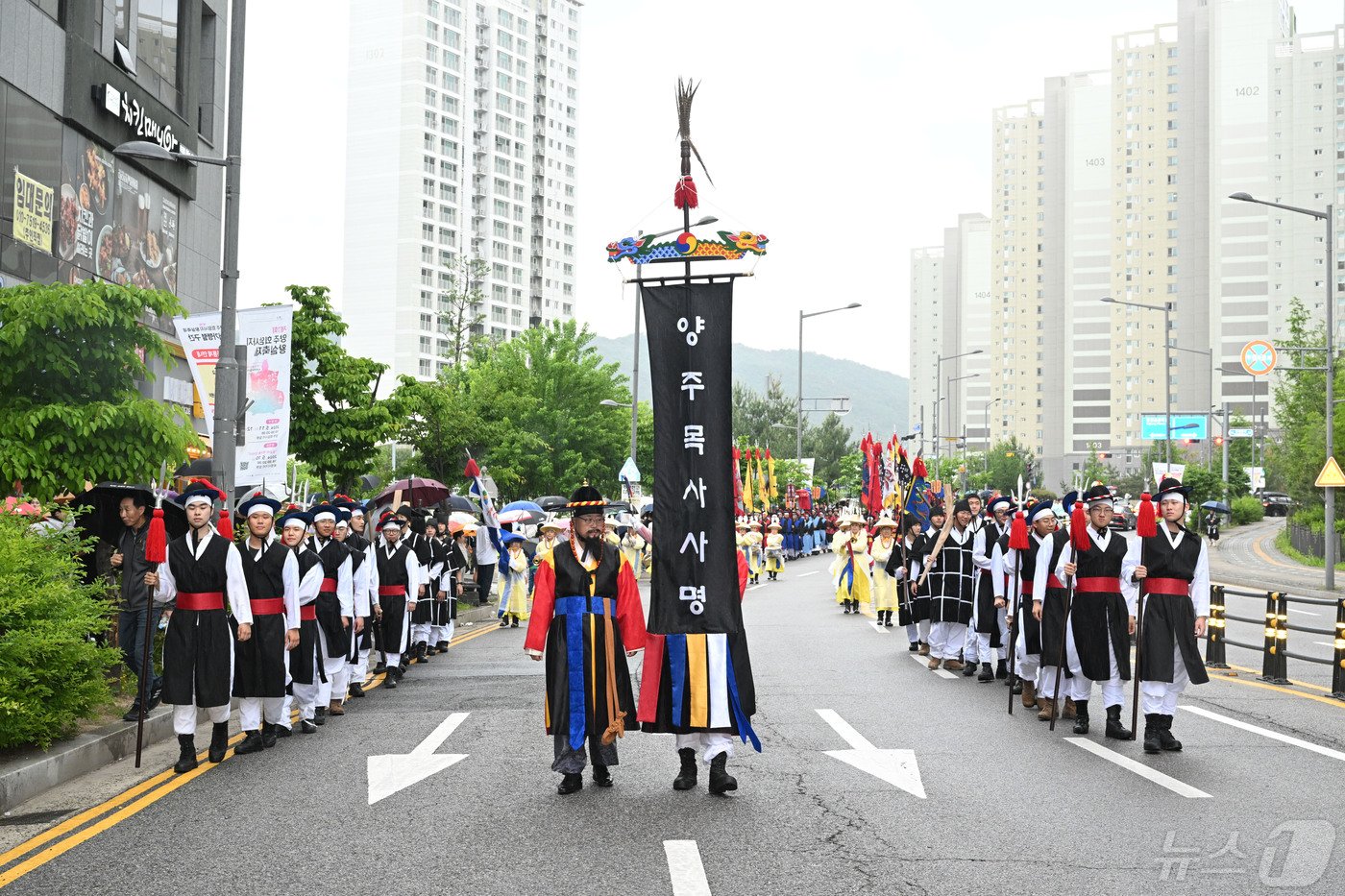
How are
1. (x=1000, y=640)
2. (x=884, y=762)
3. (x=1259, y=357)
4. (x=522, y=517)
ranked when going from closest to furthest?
(x=884, y=762), (x=1000, y=640), (x=522, y=517), (x=1259, y=357)

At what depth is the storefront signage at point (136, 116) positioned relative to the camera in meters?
24.4

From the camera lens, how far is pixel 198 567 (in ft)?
31.9

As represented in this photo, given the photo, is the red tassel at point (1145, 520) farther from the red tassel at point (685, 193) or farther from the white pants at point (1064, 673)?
the red tassel at point (685, 193)

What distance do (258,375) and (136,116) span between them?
1107cm

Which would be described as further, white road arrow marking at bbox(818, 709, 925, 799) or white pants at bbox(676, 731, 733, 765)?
white road arrow marking at bbox(818, 709, 925, 799)

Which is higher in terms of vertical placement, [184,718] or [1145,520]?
[1145,520]

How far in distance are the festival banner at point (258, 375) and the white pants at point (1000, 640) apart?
8.76m

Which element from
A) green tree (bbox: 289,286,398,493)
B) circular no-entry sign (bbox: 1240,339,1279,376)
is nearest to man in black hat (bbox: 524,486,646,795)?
green tree (bbox: 289,286,398,493)

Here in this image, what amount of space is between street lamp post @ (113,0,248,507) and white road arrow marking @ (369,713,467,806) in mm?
5831

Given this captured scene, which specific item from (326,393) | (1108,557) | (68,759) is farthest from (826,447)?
(68,759)

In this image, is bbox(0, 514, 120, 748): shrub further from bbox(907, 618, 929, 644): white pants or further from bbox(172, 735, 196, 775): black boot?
bbox(907, 618, 929, 644): white pants

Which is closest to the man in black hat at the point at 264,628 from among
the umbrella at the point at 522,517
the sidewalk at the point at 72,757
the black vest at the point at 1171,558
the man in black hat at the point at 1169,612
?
the sidewalk at the point at 72,757

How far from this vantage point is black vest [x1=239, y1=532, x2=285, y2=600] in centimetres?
1027

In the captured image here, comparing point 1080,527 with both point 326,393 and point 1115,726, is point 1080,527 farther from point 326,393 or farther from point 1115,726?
point 326,393
